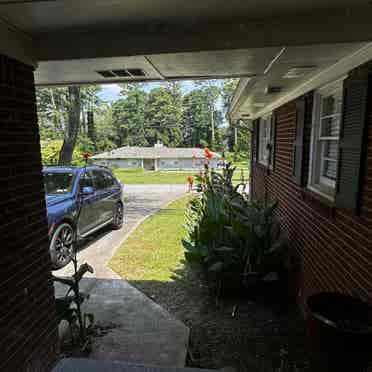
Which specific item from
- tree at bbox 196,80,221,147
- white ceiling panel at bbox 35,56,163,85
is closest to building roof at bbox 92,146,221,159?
tree at bbox 196,80,221,147

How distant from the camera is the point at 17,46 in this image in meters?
1.68

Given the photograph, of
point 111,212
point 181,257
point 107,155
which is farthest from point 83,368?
point 107,155

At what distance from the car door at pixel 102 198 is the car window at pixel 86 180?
16cm

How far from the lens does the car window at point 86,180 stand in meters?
5.31

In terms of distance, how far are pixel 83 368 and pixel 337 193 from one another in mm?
2274

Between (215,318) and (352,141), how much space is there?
7.47 feet

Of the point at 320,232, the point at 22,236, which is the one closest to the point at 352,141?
the point at 320,232

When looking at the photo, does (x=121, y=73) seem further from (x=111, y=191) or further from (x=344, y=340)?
(x=111, y=191)

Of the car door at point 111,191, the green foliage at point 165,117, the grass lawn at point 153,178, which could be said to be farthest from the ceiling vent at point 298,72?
the green foliage at point 165,117

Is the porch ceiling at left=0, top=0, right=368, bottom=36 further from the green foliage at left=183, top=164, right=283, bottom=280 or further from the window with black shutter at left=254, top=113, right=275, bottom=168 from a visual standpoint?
the window with black shutter at left=254, top=113, right=275, bottom=168

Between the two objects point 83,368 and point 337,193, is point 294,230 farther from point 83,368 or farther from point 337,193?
point 83,368

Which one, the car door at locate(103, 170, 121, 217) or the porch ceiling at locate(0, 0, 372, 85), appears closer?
the porch ceiling at locate(0, 0, 372, 85)

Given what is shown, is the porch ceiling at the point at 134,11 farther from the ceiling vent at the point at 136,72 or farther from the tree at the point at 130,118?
the tree at the point at 130,118

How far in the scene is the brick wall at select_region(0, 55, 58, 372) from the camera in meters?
1.69
